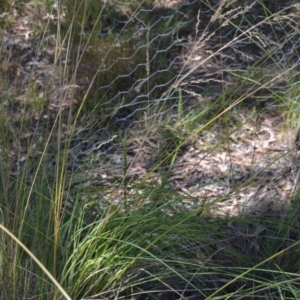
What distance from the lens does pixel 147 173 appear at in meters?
2.16

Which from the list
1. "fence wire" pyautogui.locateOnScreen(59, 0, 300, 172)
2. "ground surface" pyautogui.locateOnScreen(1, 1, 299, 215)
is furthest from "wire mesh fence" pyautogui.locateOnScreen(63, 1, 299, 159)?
"ground surface" pyautogui.locateOnScreen(1, 1, 299, 215)

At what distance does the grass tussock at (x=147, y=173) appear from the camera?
1.99m

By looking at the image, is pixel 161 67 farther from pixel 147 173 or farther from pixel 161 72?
pixel 147 173

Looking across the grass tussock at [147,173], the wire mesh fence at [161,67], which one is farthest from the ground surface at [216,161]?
the wire mesh fence at [161,67]

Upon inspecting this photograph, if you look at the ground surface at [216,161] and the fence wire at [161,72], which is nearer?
the ground surface at [216,161]

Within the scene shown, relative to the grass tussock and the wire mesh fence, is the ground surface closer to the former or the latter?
the grass tussock

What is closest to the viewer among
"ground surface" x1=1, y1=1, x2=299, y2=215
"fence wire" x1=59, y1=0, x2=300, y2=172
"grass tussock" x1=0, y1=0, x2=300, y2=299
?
"grass tussock" x1=0, y1=0, x2=300, y2=299

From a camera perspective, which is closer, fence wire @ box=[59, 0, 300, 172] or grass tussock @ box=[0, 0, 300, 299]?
grass tussock @ box=[0, 0, 300, 299]

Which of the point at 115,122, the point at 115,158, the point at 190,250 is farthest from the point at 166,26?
the point at 190,250

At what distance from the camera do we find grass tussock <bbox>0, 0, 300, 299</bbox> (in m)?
1.99

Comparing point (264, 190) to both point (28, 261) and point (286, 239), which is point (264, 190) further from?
point (28, 261)

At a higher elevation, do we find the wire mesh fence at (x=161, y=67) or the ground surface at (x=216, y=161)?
the wire mesh fence at (x=161, y=67)

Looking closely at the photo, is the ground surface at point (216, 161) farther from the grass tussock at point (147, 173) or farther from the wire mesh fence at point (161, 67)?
the wire mesh fence at point (161, 67)

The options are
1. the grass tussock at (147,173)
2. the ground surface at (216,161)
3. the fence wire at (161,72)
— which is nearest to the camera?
the grass tussock at (147,173)
